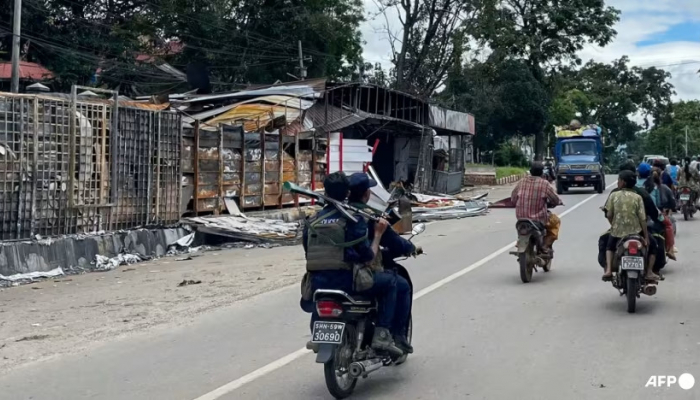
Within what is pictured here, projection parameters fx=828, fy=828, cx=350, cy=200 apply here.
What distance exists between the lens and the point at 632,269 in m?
8.93

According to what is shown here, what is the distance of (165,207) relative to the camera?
688 inches

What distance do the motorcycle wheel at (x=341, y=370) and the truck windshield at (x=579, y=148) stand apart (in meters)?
32.7

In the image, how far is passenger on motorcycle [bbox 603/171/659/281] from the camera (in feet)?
30.5

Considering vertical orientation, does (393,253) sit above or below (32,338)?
above

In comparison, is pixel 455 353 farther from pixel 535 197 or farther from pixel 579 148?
pixel 579 148

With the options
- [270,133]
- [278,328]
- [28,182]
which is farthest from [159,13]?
[278,328]

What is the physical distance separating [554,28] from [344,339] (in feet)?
192

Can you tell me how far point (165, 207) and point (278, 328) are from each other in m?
9.09

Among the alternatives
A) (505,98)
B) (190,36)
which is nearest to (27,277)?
(190,36)

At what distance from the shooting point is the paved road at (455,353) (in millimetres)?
6387

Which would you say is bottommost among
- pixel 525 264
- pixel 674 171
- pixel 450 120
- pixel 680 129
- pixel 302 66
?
pixel 525 264

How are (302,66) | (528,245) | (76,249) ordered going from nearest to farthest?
(528,245) → (76,249) → (302,66)

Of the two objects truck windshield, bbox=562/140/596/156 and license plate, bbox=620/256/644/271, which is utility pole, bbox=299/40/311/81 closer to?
truck windshield, bbox=562/140/596/156

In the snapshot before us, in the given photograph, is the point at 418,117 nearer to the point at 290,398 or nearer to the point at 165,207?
the point at 165,207
